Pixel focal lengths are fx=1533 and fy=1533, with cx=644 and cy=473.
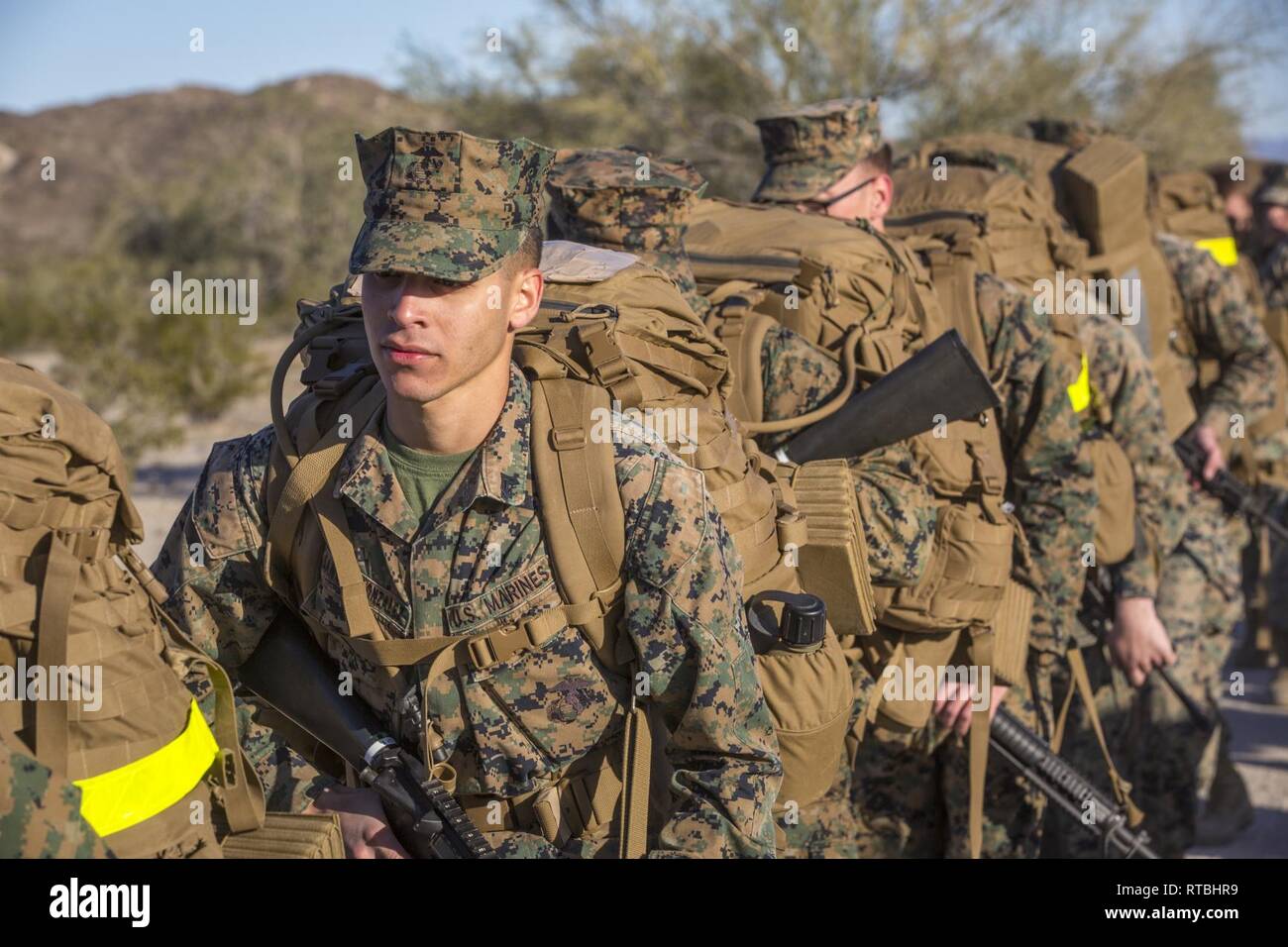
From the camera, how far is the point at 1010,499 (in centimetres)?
500

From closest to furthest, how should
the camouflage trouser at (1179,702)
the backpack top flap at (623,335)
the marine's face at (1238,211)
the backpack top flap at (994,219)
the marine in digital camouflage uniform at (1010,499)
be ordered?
the backpack top flap at (623,335) < the marine in digital camouflage uniform at (1010,499) < the backpack top flap at (994,219) < the camouflage trouser at (1179,702) < the marine's face at (1238,211)

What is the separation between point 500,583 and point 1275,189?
751cm

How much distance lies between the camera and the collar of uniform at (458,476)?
2.62 m

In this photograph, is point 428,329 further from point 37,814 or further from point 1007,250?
point 1007,250

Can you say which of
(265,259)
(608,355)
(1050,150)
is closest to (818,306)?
(608,355)

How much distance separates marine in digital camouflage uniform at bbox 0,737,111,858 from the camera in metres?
1.85

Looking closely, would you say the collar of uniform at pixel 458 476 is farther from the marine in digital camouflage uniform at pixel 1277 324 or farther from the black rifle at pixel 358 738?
the marine in digital camouflage uniform at pixel 1277 324

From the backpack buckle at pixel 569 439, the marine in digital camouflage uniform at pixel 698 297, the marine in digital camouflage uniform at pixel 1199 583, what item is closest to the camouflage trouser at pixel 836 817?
the marine in digital camouflage uniform at pixel 698 297

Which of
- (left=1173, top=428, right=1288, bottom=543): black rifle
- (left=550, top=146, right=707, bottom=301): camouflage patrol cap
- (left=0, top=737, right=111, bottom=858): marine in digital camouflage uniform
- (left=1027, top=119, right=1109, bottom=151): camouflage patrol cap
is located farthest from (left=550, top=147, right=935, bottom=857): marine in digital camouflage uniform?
(left=1027, top=119, right=1109, bottom=151): camouflage patrol cap

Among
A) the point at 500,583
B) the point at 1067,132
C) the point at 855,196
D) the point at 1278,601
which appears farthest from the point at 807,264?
the point at 1278,601

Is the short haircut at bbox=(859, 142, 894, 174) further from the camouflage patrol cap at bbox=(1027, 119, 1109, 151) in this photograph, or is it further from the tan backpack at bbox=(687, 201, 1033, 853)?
the camouflage patrol cap at bbox=(1027, 119, 1109, 151)

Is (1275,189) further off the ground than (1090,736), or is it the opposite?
(1275,189)

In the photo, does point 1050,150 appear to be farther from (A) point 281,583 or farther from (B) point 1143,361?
(A) point 281,583

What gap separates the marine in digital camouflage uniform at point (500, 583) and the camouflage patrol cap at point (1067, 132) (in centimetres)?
514
